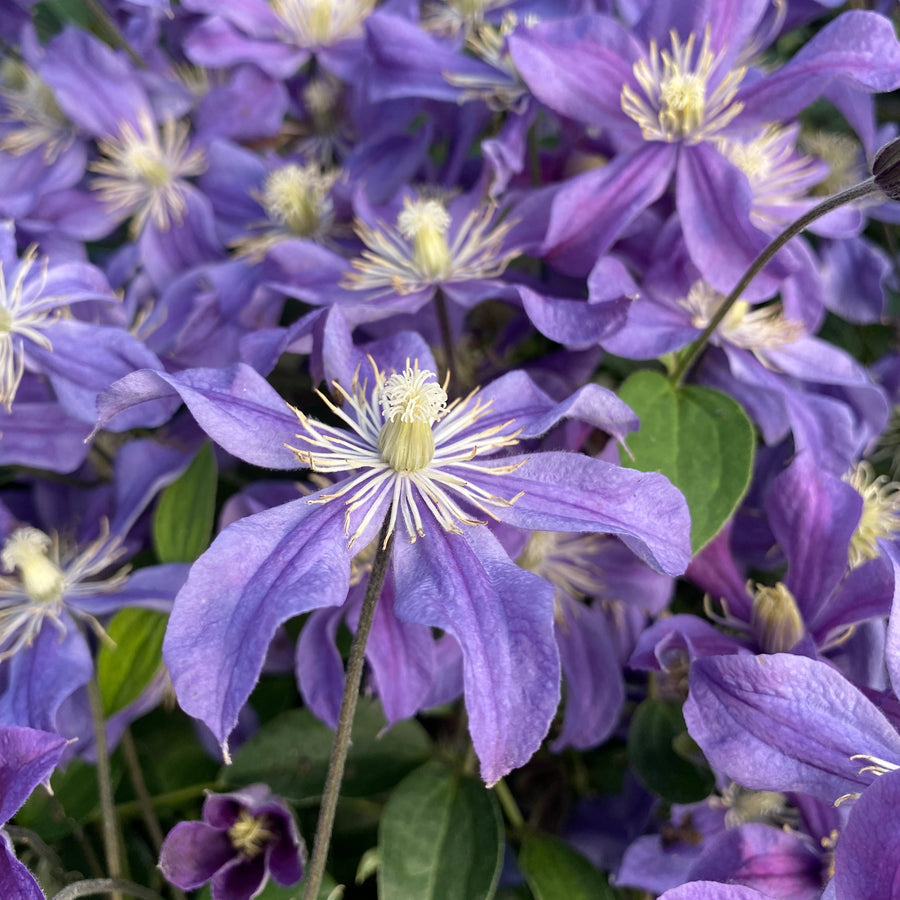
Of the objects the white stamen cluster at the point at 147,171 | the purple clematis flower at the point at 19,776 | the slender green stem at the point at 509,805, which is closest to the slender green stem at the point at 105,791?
the purple clematis flower at the point at 19,776

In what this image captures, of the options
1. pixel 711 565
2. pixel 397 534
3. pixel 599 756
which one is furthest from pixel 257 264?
pixel 599 756

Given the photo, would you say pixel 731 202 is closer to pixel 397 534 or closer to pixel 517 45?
pixel 517 45

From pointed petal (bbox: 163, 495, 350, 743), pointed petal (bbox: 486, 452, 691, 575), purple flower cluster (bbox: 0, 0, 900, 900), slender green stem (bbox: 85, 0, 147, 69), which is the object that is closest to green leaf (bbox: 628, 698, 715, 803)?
purple flower cluster (bbox: 0, 0, 900, 900)

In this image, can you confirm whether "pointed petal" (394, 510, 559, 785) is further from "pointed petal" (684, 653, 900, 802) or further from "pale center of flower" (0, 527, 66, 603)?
"pale center of flower" (0, 527, 66, 603)

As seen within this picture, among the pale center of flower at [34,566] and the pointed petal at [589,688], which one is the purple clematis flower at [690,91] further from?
the pale center of flower at [34,566]

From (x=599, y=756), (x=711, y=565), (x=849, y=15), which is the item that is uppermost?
(x=849, y=15)

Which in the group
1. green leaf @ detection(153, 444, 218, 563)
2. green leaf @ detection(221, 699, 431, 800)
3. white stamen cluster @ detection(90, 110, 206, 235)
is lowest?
green leaf @ detection(221, 699, 431, 800)

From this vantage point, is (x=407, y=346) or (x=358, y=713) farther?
(x=358, y=713)
